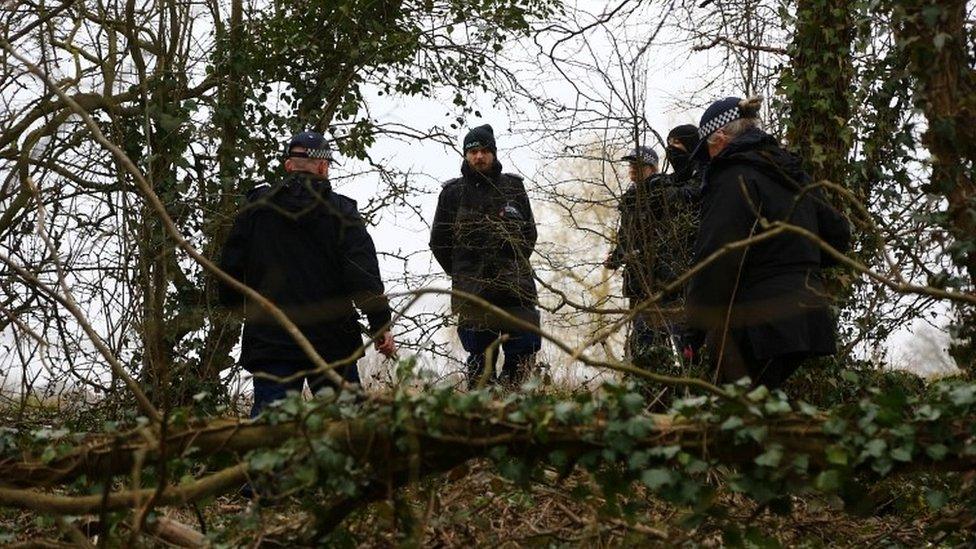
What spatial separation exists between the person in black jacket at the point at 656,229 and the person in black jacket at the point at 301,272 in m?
1.38

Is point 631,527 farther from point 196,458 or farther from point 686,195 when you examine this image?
point 686,195

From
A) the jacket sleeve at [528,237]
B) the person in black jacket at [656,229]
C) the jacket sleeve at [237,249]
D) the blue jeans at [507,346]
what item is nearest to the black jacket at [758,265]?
the person in black jacket at [656,229]

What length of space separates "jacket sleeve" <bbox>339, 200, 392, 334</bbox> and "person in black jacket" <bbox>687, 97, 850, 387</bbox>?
1846 mm

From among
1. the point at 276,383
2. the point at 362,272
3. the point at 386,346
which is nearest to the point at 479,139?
the point at 362,272

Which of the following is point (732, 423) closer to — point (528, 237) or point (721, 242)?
point (721, 242)

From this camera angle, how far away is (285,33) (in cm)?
1048

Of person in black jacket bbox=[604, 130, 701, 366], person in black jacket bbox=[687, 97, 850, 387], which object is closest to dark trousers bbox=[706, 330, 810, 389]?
person in black jacket bbox=[687, 97, 850, 387]

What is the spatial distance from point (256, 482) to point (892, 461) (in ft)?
6.76

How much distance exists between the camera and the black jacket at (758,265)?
248 inches

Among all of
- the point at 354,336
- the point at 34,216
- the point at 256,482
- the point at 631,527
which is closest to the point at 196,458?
the point at 256,482

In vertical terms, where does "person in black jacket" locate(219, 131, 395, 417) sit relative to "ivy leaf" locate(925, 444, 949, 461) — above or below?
above

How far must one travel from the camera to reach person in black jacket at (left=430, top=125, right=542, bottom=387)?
28.0 feet

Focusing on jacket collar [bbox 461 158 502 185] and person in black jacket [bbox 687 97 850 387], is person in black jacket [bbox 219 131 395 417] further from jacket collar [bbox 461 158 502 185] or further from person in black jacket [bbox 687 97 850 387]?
person in black jacket [bbox 687 97 850 387]

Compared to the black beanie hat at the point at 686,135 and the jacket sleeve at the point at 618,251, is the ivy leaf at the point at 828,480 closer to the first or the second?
the jacket sleeve at the point at 618,251
